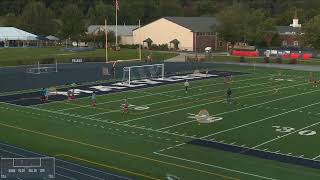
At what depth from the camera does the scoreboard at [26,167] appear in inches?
564

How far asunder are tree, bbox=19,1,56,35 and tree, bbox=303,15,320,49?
4997cm

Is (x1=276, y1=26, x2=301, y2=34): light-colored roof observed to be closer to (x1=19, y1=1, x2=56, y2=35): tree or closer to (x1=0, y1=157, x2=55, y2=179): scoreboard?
(x1=19, y1=1, x2=56, y2=35): tree

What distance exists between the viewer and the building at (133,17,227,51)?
85875 mm

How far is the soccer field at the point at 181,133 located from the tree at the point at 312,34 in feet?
117

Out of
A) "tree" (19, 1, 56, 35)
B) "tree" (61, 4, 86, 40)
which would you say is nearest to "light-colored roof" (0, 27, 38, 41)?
"tree" (61, 4, 86, 40)

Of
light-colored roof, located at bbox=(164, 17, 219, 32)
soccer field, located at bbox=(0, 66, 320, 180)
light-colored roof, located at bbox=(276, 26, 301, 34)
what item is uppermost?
light-colored roof, located at bbox=(164, 17, 219, 32)

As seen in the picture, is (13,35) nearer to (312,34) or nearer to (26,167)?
(312,34)

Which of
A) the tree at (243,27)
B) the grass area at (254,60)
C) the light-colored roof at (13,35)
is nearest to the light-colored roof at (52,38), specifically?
the light-colored roof at (13,35)

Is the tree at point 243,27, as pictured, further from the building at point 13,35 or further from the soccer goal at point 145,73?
the soccer goal at point 145,73

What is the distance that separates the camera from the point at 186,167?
2008cm

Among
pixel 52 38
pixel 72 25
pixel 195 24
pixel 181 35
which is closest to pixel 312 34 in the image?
pixel 195 24

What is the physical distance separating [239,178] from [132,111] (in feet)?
43.5

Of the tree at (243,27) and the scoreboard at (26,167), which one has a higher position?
the tree at (243,27)

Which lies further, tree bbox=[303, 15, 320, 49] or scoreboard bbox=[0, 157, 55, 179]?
tree bbox=[303, 15, 320, 49]
